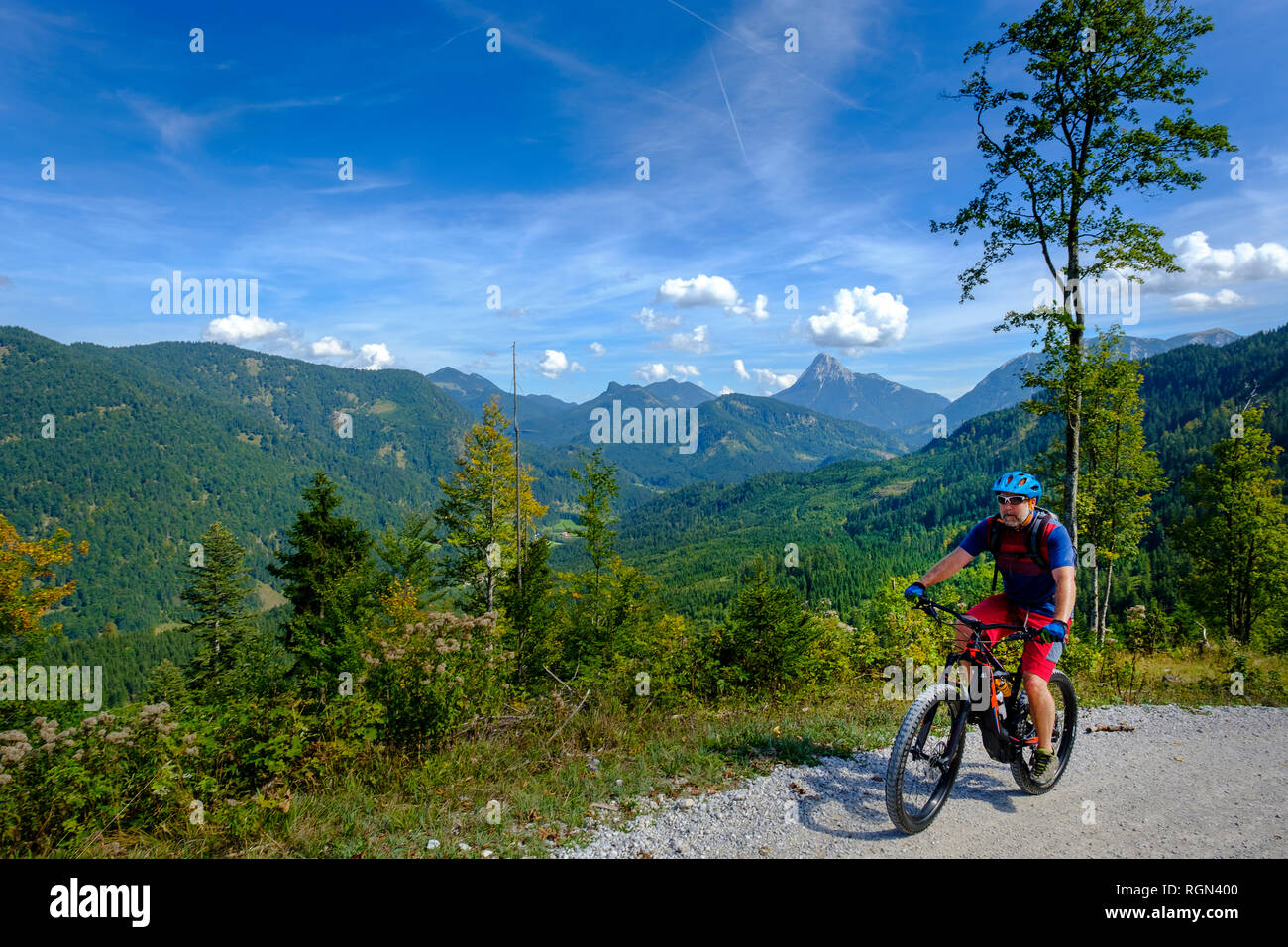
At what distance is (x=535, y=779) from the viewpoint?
19.3 ft

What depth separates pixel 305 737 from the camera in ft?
19.6

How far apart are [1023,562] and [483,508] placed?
80.0 ft

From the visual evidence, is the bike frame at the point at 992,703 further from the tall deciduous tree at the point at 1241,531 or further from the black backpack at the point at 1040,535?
the tall deciduous tree at the point at 1241,531

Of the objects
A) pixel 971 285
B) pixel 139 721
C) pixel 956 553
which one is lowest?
pixel 139 721

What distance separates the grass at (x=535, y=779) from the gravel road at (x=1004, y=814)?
0.36 m

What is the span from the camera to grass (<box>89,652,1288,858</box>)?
4.67 m

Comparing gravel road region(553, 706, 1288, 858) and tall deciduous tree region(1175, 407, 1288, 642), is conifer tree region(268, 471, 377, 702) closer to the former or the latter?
gravel road region(553, 706, 1288, 858)

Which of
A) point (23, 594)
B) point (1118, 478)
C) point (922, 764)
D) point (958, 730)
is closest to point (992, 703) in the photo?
point (958, 730)

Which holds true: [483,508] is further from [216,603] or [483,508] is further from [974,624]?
[974,624]

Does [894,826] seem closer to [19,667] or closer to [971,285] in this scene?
[971,285]

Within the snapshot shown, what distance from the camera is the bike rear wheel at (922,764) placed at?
15.1 feet

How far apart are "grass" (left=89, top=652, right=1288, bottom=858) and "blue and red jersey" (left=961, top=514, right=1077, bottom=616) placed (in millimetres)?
2576
